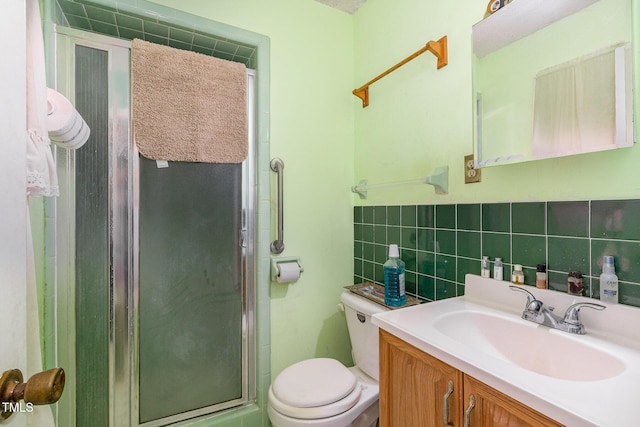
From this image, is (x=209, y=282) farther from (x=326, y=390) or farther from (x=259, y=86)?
(x=259, y=86)

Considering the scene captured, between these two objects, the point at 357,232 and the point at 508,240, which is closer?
the point at 508,240

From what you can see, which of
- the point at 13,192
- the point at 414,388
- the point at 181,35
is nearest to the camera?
the point at 13,192

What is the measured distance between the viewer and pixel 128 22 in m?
1.36

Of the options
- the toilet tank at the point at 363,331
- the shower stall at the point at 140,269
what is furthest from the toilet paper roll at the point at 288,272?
the toilet tank at the point at 363,331

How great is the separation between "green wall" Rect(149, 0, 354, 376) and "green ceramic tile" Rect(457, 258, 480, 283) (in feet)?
2.44

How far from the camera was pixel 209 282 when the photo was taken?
152cm

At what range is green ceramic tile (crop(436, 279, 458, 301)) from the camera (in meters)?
1.25

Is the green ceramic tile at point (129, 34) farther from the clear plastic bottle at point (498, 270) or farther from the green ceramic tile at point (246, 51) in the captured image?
the clear plastic bottle at point (498, 270)

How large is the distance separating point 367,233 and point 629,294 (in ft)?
3.67

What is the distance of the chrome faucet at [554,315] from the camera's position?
829mm

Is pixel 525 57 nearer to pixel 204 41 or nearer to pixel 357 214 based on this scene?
pixel 357 214

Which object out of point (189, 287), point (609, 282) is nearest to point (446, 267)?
point (609, 282)

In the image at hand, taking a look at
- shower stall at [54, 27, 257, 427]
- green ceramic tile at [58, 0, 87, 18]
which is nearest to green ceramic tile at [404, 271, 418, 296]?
shower stall at [54, 27, 257, 427]

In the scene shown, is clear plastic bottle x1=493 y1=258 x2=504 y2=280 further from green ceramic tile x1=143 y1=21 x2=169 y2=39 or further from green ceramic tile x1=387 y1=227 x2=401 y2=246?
green ceramic tile x1=143 y1=21 x2=169 y2=39
